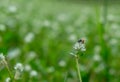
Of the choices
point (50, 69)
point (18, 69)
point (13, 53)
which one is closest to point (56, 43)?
point (13, 53)

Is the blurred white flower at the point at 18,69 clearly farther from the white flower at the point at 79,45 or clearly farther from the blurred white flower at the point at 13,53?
the blurred white flower at the point at 13,53

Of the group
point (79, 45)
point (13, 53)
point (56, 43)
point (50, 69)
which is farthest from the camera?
point (56, 43)

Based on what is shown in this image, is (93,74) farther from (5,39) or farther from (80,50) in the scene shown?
(80,50)

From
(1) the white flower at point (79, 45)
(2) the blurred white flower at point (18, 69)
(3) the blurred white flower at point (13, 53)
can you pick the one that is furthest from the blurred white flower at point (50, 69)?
(1) the white flower at point (79, 45)

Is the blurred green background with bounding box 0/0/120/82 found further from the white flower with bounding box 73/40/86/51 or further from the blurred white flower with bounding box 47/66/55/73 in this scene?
the white flower with bounding box 73/40/86/51

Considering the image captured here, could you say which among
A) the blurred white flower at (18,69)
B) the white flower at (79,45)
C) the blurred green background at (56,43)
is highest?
the white flower at (79,45)

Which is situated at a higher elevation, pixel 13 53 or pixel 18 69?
pixel 18 69

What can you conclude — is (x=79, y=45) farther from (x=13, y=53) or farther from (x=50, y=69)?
(x=13, y=53)

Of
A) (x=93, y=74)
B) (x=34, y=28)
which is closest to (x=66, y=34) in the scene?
(x=34, y=28)

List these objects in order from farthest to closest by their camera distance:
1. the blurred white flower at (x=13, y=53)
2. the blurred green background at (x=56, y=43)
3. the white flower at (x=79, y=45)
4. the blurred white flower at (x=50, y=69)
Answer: the blurred white flower at (x=13, y=53)
the blurred white flower at (x=50, y=69)
the blurred green background at (x=56, y=43)
the white flower at (x=79, y=45)
